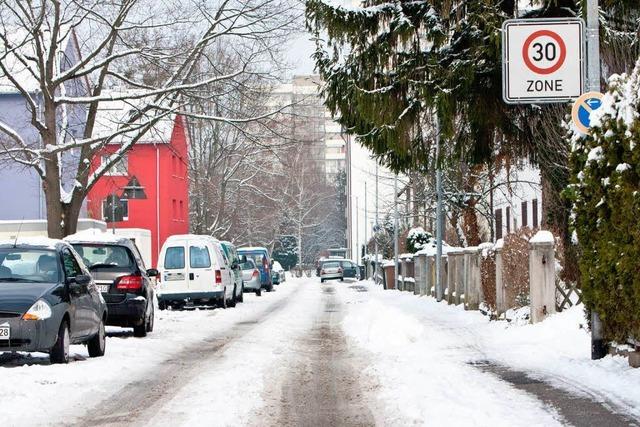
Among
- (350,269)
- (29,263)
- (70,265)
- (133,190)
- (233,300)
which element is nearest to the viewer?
(29,263)

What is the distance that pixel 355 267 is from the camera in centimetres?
9219

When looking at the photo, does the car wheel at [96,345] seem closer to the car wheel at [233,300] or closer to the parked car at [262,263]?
the car wheel at [233,300]

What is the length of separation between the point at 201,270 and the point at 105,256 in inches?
452

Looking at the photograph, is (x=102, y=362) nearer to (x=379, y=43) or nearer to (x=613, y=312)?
(x=613, y=312)

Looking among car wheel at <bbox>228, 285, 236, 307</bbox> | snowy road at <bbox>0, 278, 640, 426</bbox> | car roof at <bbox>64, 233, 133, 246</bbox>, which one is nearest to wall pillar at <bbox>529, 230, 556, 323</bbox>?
snowy road at <bbox>0, 278, 640, 426</bbox>

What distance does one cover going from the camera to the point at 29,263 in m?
14.5

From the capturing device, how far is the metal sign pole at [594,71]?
12.5 meters

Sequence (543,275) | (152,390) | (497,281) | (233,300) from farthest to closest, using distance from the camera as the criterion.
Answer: (233,300), (497,281), (543,275), (152,390)

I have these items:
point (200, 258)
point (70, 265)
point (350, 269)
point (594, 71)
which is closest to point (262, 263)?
point (200, 258)

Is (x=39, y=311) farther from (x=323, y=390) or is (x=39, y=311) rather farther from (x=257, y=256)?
(x=257, y=256)

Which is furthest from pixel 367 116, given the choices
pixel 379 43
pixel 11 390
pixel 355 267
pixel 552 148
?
pixel 355 267

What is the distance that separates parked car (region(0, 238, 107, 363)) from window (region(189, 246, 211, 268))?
1512cm

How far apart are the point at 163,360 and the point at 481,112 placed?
848cm

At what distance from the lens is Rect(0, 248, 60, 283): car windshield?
562 inches
